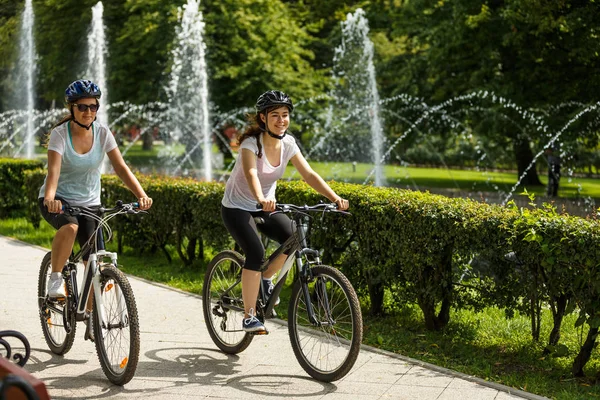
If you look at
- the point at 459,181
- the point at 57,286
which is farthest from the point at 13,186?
the point at 459,181

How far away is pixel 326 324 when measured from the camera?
5488 millimetres

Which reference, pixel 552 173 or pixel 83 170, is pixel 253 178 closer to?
pixel 83 170

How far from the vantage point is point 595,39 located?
72.5 ft

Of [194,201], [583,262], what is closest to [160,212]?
[194,201]

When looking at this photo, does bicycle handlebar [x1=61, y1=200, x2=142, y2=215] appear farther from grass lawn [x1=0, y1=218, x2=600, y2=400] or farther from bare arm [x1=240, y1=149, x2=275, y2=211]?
grass lawn [x1=0, y1=218, x2=600, y2=400]

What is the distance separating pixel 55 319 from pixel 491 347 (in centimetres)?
309

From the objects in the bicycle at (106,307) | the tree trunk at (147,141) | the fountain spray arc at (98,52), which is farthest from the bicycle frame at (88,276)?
the tree trunk at (147,141)

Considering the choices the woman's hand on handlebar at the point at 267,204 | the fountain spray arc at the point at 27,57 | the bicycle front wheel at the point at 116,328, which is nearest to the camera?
the bicycle front wheel at the point at 116,328

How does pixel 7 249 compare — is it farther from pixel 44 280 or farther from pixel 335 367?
pixel 335 367

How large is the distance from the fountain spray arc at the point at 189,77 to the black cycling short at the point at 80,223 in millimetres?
22814

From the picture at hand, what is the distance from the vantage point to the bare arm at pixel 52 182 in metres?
5.30

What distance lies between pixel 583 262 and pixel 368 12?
31074mm

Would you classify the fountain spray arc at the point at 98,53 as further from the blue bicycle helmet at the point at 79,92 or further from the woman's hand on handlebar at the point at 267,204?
the woman's hand on handlebar at the point at 267,204

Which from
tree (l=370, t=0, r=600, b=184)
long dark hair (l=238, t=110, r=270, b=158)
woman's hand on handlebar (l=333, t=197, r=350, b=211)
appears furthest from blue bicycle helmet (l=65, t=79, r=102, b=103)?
tree (l=370, t=0, r=600, b=184)
